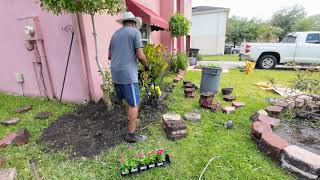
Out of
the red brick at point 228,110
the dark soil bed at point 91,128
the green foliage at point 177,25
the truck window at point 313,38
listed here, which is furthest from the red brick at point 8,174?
the truck window at point 313,38

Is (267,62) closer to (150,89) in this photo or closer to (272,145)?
(150,89)

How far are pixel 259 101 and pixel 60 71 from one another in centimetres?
457

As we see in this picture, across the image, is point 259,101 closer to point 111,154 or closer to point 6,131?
point 111,154

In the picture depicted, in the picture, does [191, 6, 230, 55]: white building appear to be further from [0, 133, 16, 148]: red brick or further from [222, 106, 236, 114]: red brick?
[0, 133, 16, 148]: red brick

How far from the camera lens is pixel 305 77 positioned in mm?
4090

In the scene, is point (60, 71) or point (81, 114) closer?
point (81, 114)

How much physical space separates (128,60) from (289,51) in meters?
9.60

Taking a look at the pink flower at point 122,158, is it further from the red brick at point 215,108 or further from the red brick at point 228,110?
the red brick at point 228,110

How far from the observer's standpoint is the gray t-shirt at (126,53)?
2832 mm

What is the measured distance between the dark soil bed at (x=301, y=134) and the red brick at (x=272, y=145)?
52cm

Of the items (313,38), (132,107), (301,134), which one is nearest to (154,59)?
(132,107)

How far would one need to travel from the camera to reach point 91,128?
11.2ft

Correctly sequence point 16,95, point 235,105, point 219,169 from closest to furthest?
point 219,169
point 235,105
point 16,95

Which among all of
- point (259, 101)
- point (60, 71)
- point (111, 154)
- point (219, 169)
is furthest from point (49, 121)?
point (259, 101)
